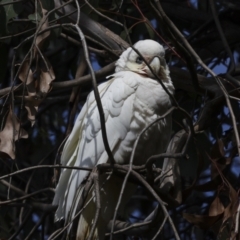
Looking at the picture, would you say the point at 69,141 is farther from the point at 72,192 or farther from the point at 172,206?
the point at 172,206

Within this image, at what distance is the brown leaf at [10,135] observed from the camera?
2.22 m

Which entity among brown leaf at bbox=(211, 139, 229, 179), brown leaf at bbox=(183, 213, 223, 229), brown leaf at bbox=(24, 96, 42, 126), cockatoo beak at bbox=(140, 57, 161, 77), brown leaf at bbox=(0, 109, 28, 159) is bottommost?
brown leaf at bbox=(183, 213, 223, 229)

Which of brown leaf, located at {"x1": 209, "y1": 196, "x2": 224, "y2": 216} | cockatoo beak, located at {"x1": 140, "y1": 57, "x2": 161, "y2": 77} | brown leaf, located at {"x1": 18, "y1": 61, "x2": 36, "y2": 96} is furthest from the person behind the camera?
cockatoo beak, located at {"x1": 140, "y1": 57, "x2": 161, "y2": 77}

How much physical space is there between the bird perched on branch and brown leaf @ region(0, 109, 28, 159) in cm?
37

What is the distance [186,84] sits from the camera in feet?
9.37

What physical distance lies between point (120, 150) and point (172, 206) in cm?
40

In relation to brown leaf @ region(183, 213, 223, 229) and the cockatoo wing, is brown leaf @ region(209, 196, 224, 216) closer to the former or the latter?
brown leaf @ region(183, 213, 223, 229)

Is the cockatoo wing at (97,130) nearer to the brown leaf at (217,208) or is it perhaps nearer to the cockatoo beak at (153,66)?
the cockatoo beak at (153,66)

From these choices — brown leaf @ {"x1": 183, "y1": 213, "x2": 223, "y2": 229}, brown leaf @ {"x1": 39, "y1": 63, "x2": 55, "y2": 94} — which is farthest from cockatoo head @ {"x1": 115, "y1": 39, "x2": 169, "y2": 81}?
brown leaf @ {"x1": 183, "y1": 213, "x2": 223, "y2": 229}

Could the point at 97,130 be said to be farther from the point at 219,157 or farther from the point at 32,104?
the point at 219,157

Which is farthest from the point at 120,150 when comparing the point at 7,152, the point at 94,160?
the point at 7,152

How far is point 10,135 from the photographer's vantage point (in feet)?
7.49

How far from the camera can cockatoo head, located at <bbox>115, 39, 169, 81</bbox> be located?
275 centimetres

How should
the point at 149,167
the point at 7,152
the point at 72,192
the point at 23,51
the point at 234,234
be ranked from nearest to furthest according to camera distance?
the point at 234,234 → the point at 149,167 → the point at 7,152 → the point at 72,192 → the point at 23,51
